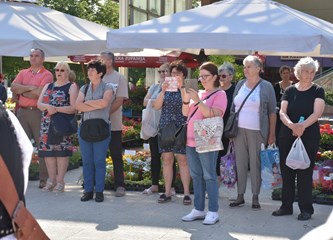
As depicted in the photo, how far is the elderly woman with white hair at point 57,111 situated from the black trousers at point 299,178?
112 inches

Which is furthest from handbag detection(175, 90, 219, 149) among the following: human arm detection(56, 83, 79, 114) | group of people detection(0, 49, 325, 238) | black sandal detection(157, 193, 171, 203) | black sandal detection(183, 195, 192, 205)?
human arm detection(56, 83, 79, 114)

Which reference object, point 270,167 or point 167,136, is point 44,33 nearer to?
point 167,136

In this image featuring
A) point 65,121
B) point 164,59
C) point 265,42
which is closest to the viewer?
point 265,42

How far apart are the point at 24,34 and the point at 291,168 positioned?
4116mm

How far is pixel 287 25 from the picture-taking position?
768 centimetres

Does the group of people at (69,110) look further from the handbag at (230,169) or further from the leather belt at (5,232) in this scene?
the leather belt at (5,232)

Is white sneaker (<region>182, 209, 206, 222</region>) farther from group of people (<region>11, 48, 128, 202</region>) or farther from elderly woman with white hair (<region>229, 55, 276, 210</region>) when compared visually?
group of people (<region>11, 48, 128, 202</region>)

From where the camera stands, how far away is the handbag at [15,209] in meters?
2.78

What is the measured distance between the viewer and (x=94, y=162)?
26.4ft

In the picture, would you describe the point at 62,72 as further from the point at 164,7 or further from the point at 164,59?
the point at 164,7

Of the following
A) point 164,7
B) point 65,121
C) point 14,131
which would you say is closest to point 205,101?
point 65,121

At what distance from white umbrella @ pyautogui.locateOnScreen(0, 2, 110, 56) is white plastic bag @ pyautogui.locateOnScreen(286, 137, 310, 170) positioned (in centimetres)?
364

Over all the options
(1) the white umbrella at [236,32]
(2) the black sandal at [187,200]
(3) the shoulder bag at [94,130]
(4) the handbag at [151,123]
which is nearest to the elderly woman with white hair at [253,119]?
(1) the white umbrella at [236,32]

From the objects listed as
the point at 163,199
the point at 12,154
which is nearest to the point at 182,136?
the point at 163,199
